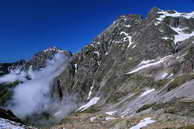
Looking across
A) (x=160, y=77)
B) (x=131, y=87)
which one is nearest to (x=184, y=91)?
(x=160, y=77)

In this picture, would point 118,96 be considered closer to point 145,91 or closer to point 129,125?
point 145,91

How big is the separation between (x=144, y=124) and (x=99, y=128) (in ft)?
60.7

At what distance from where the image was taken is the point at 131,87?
7308 inches

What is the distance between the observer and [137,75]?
196 m

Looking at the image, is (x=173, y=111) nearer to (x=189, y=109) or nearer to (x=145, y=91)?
(x=189, y=109)

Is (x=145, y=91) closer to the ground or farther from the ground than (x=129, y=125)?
farther from the ground

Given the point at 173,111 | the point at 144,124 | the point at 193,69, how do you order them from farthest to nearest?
1. the point at 193,69
2. the point at 173,111
3. the point at 144,124

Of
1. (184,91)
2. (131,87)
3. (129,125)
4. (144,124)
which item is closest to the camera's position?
(144,124)

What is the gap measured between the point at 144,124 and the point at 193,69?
101772mm

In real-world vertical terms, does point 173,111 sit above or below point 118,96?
below

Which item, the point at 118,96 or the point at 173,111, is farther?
the point at 118,96

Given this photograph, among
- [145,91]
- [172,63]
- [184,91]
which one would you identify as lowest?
[184,91]

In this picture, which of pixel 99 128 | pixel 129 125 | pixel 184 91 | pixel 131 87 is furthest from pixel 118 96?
pixel 129 125

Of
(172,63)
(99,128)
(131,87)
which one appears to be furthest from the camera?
(131,87)
